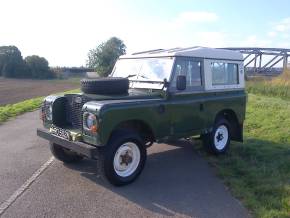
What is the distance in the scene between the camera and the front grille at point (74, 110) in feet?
21.0

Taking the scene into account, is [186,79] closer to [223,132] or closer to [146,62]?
[146,62]

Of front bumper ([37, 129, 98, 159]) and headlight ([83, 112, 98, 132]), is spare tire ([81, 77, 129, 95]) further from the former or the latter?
front bumper ([37, 129, 98, 159])

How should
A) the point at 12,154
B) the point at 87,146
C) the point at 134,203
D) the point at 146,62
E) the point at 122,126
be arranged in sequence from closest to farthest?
1. the point at 134,203
2. the point at 87,146
3. the point at 122,126
4. the point at 146,62
5. the point at 12,154

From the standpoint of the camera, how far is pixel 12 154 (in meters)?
8.12

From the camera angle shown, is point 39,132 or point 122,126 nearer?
point 122,126

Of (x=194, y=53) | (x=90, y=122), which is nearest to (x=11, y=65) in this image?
(x=194, y=53)

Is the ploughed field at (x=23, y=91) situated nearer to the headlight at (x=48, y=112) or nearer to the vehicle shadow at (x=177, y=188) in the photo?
the headlight at (x=48, y=112)

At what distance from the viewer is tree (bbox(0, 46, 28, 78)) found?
74.8 meters

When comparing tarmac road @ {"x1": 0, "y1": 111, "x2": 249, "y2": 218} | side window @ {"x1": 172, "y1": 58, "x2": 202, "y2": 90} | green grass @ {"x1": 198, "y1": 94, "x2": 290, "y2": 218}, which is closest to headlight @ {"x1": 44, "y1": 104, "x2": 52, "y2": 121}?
tarmac road @ {"x1": 0, "y1": 111, "x2": 249, "y2": 218}

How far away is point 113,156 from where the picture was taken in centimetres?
592

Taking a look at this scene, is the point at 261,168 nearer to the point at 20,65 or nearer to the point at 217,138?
the point at 217,138

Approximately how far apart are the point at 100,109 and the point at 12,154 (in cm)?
340

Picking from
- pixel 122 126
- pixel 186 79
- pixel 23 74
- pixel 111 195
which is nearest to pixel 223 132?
pixel 186 79

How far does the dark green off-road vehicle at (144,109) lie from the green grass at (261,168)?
646 mm
